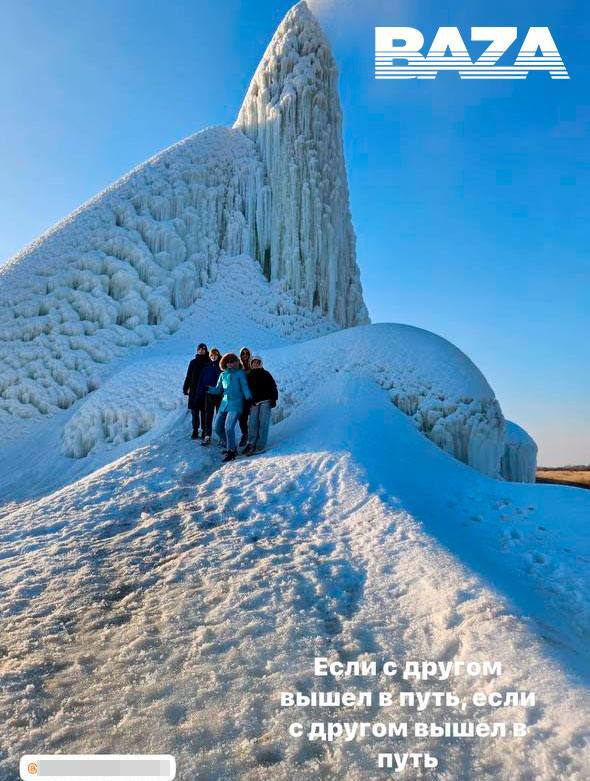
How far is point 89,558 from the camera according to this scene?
5363mm

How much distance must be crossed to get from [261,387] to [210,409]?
140 centimetres

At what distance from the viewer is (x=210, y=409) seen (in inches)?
378

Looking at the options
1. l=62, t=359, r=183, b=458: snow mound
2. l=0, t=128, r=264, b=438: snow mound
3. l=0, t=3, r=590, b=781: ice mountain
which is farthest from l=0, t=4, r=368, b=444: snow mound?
l=62, t=359, r=183, b=458: snow mound

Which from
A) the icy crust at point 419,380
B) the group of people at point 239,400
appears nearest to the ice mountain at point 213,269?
the icy crust at point 419,380

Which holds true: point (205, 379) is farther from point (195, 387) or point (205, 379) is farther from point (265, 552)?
point (265, 552)

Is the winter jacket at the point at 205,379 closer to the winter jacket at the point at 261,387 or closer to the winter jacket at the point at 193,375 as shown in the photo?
the winter jacket at the point at 193,375

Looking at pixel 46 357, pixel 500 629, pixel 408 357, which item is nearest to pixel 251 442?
pixel 408 357

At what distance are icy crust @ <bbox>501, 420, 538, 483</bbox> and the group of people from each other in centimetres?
837

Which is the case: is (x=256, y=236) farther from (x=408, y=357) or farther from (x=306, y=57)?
(x=408, y=357)

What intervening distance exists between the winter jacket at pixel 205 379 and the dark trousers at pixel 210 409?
10cm

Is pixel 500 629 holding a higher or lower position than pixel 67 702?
higher

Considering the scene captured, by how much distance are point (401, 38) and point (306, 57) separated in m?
21.8

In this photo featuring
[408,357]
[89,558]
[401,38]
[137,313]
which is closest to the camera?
[89,558]

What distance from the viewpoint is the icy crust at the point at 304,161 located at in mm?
22172
